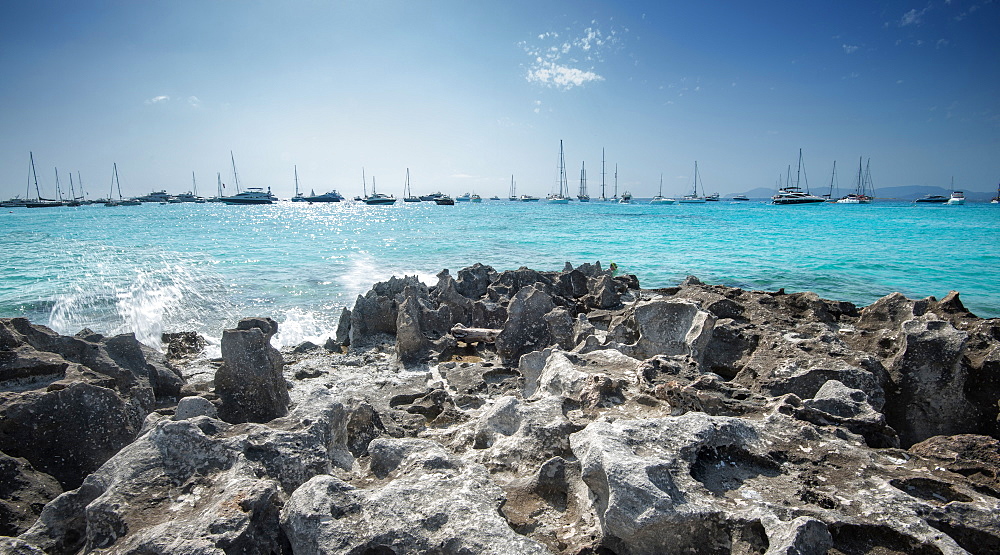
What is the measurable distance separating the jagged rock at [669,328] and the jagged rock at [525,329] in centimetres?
163

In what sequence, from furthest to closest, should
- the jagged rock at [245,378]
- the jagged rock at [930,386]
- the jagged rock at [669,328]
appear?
1. the jagged rock at [669,328]
2. the jagged rock at [245,378]
3. the jagged rock at [930,386]

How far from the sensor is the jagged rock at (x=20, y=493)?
105 inches

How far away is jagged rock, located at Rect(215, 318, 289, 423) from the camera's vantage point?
4.30m

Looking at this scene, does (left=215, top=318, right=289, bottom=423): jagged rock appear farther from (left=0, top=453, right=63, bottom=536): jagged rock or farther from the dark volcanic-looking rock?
the dark volcanic-looking rock

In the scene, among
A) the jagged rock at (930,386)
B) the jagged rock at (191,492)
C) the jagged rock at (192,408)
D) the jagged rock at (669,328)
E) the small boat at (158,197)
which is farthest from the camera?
the small boat at (158,197)

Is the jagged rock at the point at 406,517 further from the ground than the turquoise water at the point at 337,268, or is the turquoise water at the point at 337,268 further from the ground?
the jagged rock at the point at 406,517

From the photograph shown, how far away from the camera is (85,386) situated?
3.38 metres

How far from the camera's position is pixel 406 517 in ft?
7.30

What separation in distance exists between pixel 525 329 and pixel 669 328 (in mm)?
2165

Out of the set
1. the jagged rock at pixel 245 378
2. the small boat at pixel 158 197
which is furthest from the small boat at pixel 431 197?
the jagged rock at pixel 245 378

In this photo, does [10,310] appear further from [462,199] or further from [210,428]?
[462,199]

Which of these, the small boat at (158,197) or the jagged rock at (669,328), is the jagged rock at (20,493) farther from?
the small boat at (158,197)

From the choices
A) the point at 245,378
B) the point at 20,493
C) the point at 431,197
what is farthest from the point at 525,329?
the point at 431,197

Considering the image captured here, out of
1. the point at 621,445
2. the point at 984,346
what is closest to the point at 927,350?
the point at 984,346
